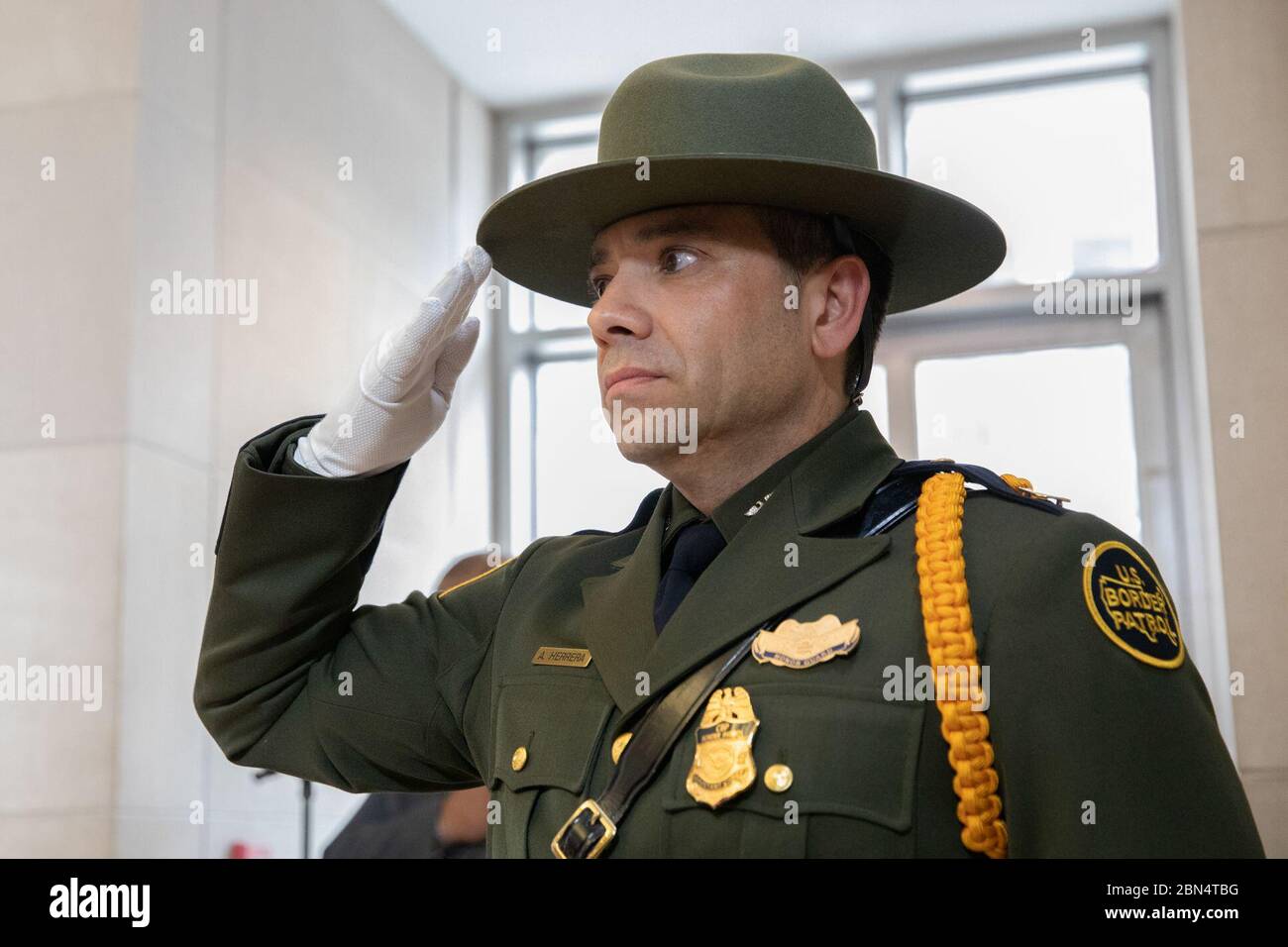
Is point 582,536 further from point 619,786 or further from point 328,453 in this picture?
point 619,786

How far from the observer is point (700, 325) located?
1361 mm

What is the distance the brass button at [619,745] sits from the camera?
1.24 m

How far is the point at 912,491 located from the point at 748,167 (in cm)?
33

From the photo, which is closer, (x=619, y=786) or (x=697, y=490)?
(x=619, y=786)

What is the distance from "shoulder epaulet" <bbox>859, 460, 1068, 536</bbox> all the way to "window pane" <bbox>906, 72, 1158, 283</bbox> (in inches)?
130

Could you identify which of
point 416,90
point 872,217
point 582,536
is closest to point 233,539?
point 582,536

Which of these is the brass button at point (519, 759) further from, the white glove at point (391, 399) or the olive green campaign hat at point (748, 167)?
the olive green campaign hat at point (748, 167)

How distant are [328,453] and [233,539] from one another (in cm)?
12

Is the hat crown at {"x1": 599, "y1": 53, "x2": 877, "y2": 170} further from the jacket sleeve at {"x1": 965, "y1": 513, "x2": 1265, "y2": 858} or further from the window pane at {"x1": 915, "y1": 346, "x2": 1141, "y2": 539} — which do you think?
the window pane at {"x1": 915, "y1": 346, "x2": 1141, "y2": 539}

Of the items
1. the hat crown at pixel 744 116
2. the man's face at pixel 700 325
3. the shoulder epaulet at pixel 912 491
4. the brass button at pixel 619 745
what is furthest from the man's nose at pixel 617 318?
the brass button at pixel 619 745

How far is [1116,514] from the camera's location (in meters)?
4.37

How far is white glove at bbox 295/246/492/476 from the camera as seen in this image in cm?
142

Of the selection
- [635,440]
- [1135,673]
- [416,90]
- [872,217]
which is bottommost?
[1135,673]

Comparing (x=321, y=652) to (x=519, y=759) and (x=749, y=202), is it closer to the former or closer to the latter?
(x=519, y=759)
